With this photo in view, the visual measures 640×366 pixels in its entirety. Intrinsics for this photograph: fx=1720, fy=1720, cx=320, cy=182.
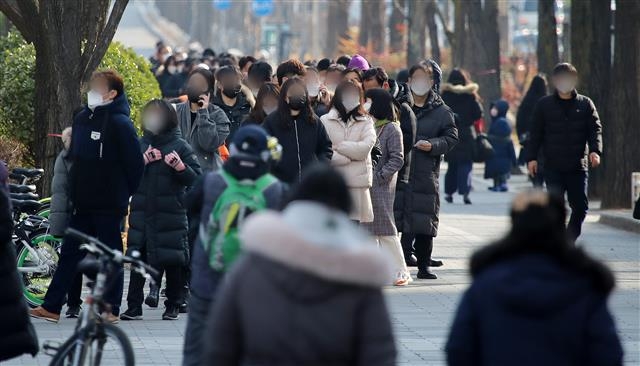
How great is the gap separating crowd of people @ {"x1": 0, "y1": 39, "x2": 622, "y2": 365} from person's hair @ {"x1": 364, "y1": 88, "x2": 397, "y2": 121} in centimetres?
1

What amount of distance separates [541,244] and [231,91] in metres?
8.61

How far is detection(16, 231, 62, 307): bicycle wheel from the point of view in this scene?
11.9 metres

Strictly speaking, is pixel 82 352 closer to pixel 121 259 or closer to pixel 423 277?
pixel 121 259

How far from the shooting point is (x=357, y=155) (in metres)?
12.8

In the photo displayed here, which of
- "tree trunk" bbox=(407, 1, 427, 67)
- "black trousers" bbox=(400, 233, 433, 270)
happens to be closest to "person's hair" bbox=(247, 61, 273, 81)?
"black trousers" bbox=(400, 233, 433, 270)

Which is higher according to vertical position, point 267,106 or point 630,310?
point 267,106

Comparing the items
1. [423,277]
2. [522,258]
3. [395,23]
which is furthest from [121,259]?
[395,23]

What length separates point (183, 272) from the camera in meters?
12.1

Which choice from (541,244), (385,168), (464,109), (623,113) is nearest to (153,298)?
(385,168)

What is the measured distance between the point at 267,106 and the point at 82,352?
5.21 metres

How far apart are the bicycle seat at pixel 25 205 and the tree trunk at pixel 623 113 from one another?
10.3 metres

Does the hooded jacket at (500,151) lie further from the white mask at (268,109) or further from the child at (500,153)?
the white mask at (268,109)

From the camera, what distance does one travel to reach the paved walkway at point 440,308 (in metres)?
10.4

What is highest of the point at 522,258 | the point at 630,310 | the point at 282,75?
the point at 282,75
